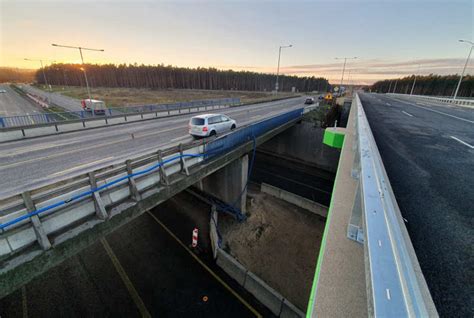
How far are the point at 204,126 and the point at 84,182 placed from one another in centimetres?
903

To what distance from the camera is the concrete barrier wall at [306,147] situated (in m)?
23.7

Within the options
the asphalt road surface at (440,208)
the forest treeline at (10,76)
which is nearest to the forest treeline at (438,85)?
the asphalt road surface at (440,208)

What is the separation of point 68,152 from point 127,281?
822 centimetres

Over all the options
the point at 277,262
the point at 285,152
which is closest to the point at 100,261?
the point at 277,262

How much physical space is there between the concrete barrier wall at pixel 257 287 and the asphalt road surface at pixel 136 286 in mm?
289

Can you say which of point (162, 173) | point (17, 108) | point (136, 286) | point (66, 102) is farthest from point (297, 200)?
point (17, 108)

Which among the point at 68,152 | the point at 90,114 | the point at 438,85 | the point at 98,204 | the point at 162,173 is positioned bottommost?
the point at 68,152

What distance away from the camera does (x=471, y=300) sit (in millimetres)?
1758

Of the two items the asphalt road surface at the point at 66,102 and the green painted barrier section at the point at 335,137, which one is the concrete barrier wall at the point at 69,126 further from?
the asphalt road surface at the point at 66,102

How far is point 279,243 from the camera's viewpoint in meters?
12.3

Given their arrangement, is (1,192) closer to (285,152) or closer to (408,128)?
(408,128)

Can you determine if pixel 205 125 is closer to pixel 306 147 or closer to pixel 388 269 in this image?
pixel 388 269

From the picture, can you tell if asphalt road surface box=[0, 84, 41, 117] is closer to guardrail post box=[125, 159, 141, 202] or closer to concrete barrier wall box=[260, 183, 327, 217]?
concrete barrier wall box=[260, 183, 327, 217]

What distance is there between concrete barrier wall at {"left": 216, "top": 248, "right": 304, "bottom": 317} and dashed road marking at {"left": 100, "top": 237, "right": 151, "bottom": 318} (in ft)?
12.8
